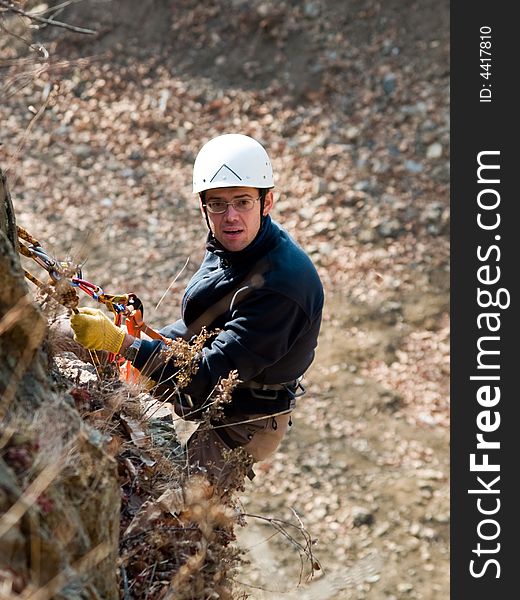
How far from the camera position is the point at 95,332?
11.5 feet

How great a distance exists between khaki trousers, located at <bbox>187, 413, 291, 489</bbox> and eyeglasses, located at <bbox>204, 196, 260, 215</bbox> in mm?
978

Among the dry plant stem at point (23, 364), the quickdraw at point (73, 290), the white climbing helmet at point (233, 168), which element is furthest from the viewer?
the white climbing helmet at point (233, 168)

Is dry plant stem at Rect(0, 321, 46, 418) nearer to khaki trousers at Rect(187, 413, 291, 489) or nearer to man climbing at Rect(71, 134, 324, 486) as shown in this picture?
man climbing at Rect(71, 134, 324, 486)

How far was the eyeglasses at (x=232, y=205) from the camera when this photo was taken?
387 cm

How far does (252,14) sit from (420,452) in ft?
24.3

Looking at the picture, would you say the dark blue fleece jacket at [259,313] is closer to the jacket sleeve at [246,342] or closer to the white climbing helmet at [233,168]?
the jacket sleeve at [246,342]

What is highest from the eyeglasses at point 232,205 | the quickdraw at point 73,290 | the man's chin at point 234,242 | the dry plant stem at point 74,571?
the eyeglasses at point 232,205

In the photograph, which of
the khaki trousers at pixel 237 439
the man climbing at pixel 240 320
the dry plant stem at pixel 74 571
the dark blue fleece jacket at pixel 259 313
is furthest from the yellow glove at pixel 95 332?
the dry plant stem at pixel 74 571

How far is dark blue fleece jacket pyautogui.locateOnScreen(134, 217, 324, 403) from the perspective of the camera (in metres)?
3.63

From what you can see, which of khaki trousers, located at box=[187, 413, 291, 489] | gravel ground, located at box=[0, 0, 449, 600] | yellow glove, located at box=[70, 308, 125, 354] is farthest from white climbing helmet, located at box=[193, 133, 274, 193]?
gravel ground, located at box=[0, 0, 449, 600]

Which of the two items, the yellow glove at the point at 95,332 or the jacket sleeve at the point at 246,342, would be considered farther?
the jacket sleeve at the point at 246,342

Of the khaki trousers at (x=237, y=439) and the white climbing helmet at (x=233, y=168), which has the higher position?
the white climbing helmet at (x=233, y=168)

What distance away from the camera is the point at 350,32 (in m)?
11.9

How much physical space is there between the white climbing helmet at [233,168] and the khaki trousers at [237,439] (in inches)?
44.4
